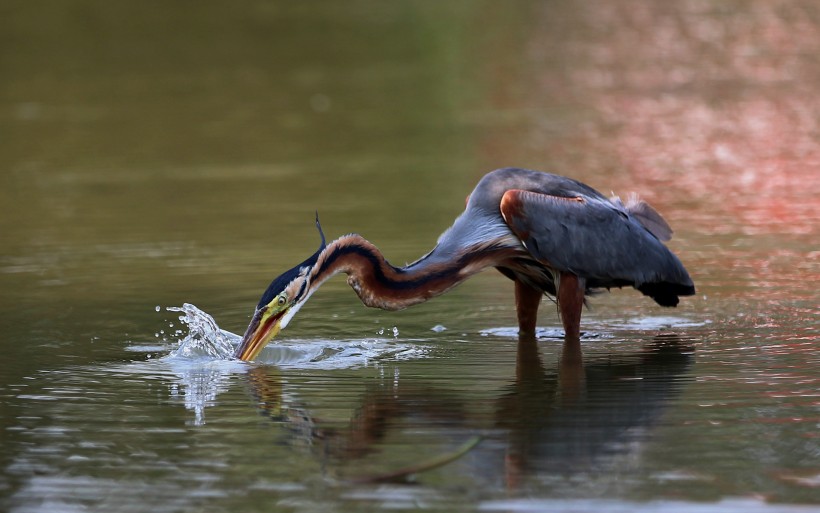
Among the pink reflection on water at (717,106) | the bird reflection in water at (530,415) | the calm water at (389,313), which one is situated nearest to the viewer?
the calm water at (389,313)

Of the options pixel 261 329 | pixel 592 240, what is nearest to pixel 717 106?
pixel 592 240

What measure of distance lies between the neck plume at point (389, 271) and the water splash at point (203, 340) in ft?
4.00

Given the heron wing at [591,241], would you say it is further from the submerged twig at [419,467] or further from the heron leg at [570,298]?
the submerged twig at [419,467]

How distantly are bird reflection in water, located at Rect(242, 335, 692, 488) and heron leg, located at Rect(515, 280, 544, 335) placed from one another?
59 centimetres

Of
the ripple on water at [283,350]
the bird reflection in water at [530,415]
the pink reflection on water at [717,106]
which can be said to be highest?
the pink reflection on water at [717,106]

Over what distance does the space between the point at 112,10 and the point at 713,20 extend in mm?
14626

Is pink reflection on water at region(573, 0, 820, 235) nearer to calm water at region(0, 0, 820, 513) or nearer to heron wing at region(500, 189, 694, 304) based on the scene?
calm water at region(0, 0, 820, 513)

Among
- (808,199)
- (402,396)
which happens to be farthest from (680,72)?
(402,396)

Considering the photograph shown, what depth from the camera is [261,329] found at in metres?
9.59

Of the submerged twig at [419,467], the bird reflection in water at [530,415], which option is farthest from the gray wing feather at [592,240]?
the submerged twig at [419,467]

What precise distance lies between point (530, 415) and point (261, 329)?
5.92ft

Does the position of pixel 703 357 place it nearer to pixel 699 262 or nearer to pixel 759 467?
pixel 759 467

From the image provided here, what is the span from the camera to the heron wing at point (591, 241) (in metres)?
10.4

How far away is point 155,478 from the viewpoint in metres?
7.79
